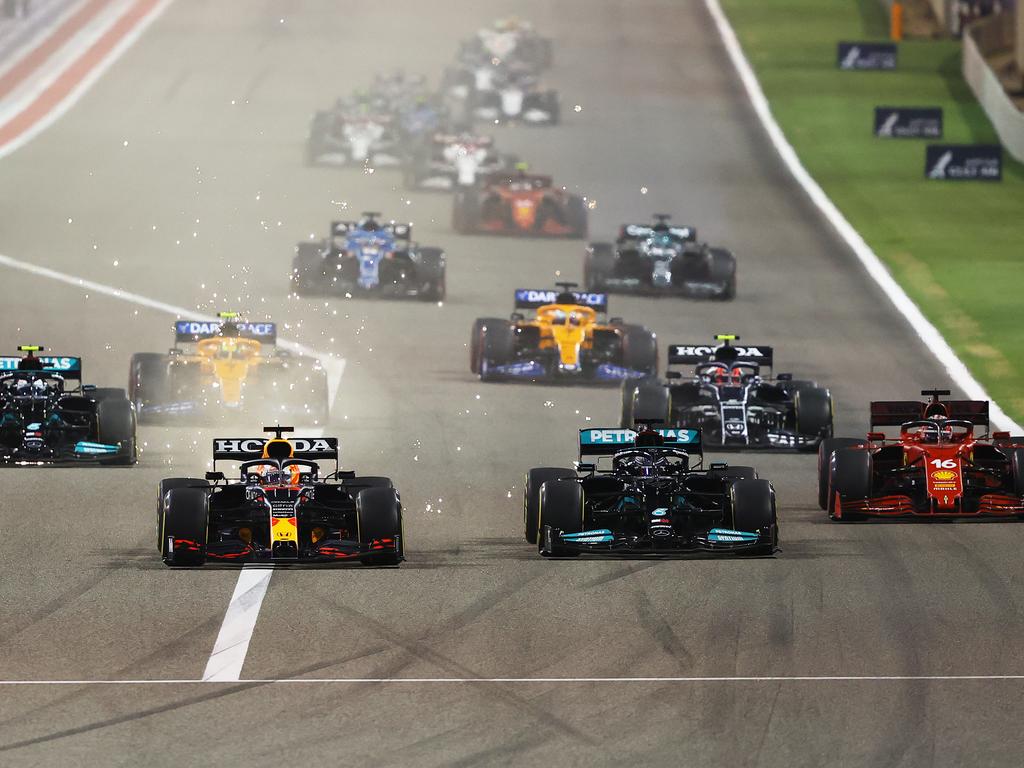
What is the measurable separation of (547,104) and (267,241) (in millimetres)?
19079

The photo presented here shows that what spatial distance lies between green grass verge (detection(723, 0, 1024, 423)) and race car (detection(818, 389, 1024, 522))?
8.00 metres

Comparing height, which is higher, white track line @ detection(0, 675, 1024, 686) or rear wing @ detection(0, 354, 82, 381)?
rear wing @ detection(0, 354, 82, 381)

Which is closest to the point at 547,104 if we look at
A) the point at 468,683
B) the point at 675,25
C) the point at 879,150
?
the point at 879,150

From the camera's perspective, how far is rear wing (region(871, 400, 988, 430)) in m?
27.9

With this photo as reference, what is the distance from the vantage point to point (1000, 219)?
56125 mm

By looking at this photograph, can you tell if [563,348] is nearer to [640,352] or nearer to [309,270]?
[640,352]

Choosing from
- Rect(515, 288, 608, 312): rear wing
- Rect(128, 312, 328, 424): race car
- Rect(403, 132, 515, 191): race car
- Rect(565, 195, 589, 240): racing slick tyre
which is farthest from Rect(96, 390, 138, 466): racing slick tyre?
Rect(403, 132, 515, 191): race car

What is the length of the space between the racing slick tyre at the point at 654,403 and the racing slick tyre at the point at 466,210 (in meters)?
22.9

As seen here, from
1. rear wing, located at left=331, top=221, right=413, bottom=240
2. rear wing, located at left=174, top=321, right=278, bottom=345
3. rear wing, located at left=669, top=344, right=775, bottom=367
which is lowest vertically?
rear wing, located at left=669, top=344, right=775, bottom=367

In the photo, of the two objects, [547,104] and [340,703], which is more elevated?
[547,104]

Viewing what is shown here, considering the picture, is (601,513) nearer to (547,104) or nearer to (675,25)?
(547,104)

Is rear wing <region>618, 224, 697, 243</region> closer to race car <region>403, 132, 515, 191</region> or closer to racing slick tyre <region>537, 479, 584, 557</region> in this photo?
race car <region>403, 132, 515, 191</region>

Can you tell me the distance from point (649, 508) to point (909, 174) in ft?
129

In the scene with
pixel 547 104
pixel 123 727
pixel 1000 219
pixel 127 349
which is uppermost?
pixel 547 104
